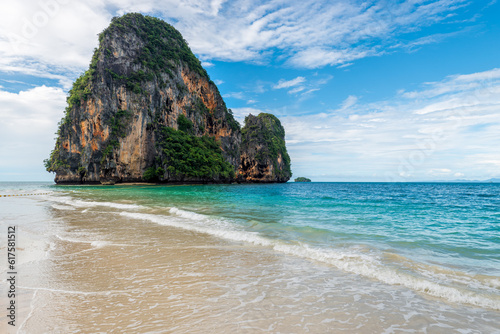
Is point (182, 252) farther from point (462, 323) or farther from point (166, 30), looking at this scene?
point (166, 30)

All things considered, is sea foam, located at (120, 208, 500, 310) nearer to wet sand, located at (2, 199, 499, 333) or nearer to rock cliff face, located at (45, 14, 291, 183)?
wet sand, located at (2, 199, 499, 333)

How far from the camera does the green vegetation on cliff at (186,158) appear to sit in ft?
179

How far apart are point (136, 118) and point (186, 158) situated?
12.9 meters

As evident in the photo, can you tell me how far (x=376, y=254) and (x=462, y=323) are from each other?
9.28 feet

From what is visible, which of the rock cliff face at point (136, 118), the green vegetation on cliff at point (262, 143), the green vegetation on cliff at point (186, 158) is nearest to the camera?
the rock cliff face at point (136, 118)

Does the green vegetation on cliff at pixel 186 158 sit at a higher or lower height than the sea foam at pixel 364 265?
higher

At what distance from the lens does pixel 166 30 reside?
6869 cm

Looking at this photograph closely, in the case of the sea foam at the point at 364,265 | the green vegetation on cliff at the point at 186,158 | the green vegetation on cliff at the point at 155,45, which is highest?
the green vegetation on cliff at the point at 155,45

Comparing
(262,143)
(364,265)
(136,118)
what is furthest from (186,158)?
(364,265)

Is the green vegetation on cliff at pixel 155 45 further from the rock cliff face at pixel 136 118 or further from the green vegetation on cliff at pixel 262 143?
the green vegetation on cliff at pixel 262 143

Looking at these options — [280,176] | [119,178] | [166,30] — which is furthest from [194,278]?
[280,176]

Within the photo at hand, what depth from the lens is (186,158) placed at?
57156 millimetres

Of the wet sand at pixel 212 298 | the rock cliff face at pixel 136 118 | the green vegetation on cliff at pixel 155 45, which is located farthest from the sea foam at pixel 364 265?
the green vegetation on cliff at pixel 155 45

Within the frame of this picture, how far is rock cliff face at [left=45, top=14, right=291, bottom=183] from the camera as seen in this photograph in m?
51.7
